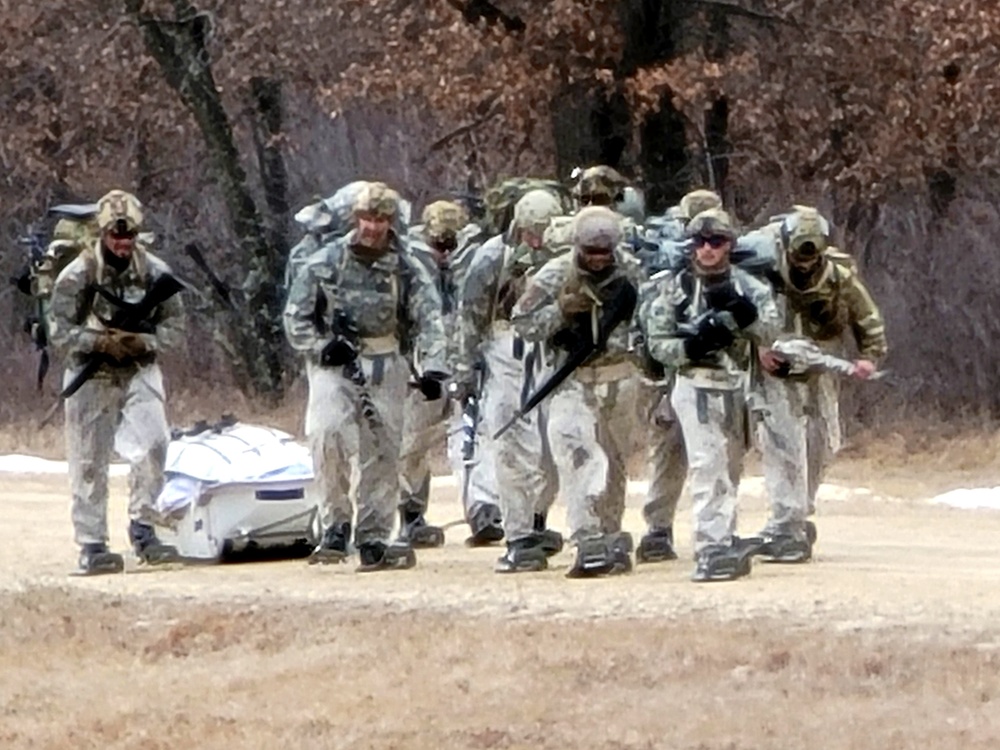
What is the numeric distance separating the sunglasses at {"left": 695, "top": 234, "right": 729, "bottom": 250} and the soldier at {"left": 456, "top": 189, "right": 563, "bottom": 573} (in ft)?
4.65

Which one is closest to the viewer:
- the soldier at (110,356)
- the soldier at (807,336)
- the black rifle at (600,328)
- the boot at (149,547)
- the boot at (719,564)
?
the boot at (719,564)

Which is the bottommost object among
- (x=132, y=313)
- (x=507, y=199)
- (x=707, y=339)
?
(x=707, y=339)

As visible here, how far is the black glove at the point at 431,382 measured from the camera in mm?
16938

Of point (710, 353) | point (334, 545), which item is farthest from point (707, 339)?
point (334, 545)

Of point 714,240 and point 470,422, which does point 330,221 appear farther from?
point 714,240

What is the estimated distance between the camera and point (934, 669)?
12680mm

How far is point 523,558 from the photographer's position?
675 inches

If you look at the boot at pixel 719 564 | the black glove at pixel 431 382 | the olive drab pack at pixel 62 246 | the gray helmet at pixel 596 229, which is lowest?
the boot at pixel 719 564

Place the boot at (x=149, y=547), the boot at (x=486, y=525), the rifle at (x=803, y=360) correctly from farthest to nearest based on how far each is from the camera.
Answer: the boot at (x=486, y=525), the boot at (x=149, y=547), the rifle at (x=803, y=360)

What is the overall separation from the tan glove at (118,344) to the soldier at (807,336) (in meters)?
3.54

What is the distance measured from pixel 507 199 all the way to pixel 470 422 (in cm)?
181

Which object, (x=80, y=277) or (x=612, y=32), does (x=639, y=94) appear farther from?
(x=80, y=277)

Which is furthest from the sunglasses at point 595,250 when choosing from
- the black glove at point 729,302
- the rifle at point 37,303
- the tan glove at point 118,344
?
the rifle at point 37,303

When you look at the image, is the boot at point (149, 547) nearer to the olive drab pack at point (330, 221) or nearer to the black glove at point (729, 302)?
the olive drab pack at point (330, 221)
